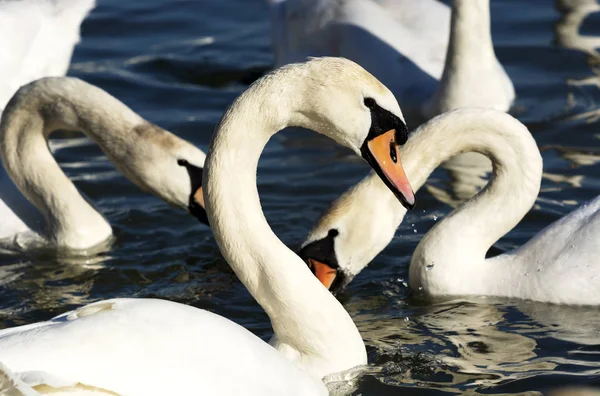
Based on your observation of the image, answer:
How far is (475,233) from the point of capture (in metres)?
6.64

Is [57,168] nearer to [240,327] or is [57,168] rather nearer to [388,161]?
[388,161]

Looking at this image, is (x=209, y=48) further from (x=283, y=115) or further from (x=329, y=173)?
(x=283, y=115)

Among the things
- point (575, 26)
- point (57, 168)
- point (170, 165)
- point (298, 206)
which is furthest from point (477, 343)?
point (575, 26)

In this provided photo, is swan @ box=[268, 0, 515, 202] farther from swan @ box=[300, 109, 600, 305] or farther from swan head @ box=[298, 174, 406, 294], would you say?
swan head @ box=[298, 174, 406, 294]

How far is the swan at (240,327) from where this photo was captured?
4.31 m

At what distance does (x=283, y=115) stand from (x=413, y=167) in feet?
5.40

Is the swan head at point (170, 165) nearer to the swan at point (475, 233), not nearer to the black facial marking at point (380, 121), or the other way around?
the swan at point (475, 233)

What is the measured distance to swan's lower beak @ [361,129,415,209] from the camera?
5.10m

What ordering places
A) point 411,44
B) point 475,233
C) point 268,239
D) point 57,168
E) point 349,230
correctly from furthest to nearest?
1. point 411,44
2. point 57,168
3. point 475,233
4. point 349,230
5. point 268,239

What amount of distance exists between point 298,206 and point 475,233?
1772 mm

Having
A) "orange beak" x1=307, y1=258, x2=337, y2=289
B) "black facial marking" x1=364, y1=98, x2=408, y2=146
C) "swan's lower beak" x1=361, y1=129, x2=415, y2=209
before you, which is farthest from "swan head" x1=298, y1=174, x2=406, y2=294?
"black facial marking" x1=364, y1=98, x2=408, y2=146

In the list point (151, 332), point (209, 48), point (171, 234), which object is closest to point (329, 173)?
point (171, 234)

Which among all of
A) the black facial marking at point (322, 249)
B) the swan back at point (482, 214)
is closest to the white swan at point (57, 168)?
the black facial marking at point (322, 249)

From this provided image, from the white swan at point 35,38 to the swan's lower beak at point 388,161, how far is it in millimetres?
4293
